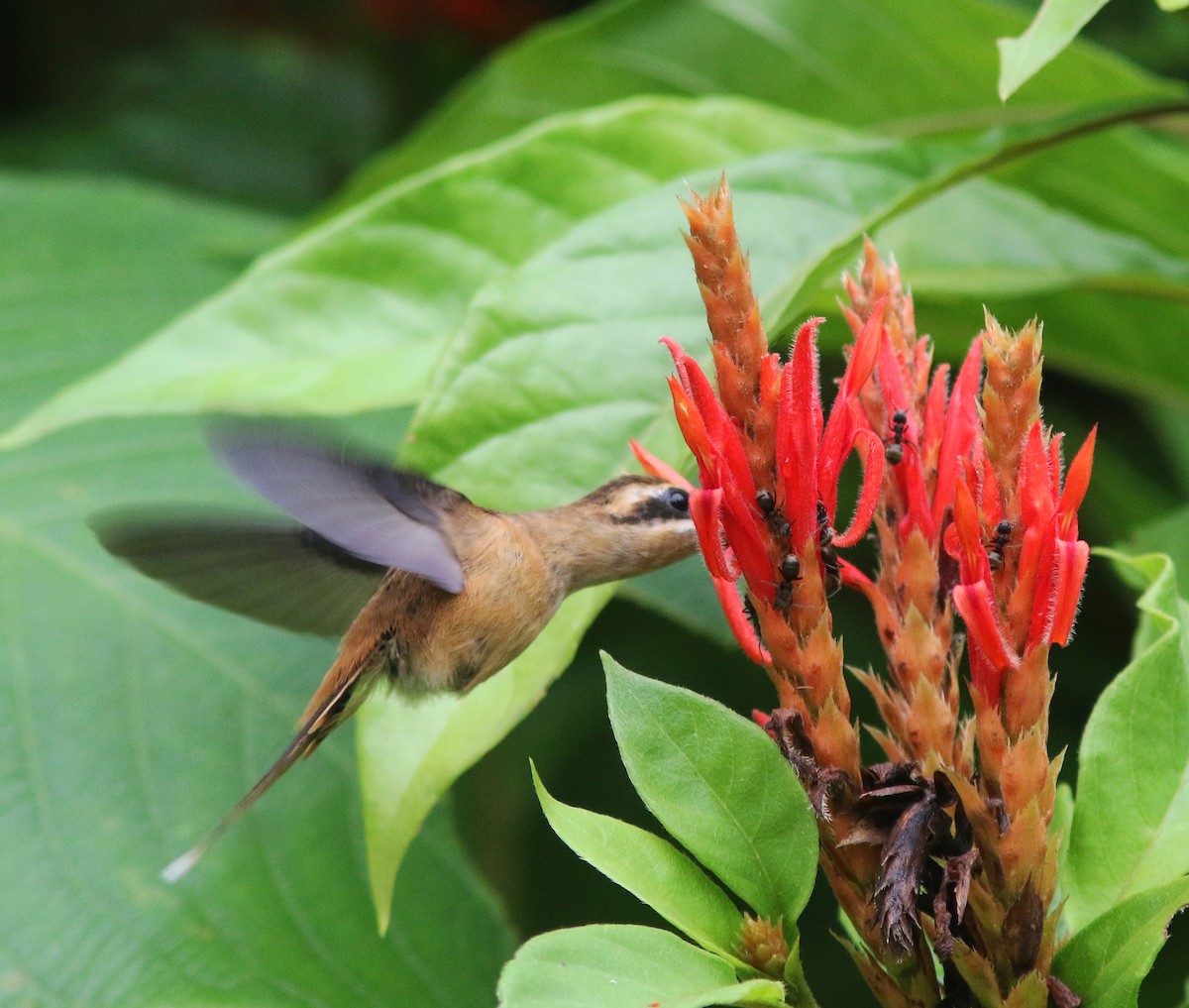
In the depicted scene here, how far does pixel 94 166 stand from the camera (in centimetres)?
311

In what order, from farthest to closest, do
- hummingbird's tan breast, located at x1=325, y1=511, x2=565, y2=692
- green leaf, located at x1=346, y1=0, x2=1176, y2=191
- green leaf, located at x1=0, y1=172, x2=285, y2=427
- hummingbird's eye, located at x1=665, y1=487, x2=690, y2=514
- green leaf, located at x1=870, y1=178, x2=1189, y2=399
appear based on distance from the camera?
green leaf, located at x1=0, y1=172, x2=285, y2=427, green leaf, located at x1=346, y1=0, x2=1176, y2=191, green leaf, located at x1=870, y1=178, x2=1189, y2=399, hummingbird's tan breast, located at x1=325, y1=511, x2=565, y2=692, hummingbird's eye, located at x1=665, y1=487, x2=690, y2=514

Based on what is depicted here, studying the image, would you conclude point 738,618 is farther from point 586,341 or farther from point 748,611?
point 586,341

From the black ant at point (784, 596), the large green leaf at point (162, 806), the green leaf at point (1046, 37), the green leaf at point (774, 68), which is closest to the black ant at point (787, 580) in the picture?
the black ant at point (784, 596)

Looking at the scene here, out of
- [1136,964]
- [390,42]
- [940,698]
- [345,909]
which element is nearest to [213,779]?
[345,909]

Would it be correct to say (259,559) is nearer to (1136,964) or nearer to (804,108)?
(1136,964)

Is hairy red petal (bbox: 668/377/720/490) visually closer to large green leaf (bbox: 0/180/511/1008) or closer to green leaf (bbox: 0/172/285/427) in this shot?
large green leaf (bbox: 0/180/511/1008)

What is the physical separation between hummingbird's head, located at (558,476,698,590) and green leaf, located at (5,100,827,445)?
24 cm

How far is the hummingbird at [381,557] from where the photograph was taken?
960 millimetres

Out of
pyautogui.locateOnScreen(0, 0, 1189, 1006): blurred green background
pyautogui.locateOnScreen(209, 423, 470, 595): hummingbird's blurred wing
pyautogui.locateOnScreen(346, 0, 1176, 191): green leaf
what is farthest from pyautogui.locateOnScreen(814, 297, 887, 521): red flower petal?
pyautogui.locateOnScreen(346, 0, 1176, 191): green leaf

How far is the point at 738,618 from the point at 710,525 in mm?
79

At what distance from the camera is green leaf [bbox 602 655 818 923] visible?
750 millimetres

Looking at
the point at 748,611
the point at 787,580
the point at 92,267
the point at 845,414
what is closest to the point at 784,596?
the point at 787,580

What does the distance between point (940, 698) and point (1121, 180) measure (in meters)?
1.01

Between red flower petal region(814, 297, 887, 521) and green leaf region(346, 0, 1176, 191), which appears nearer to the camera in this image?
A: red flower petal region(814, 297, 887, 521)
